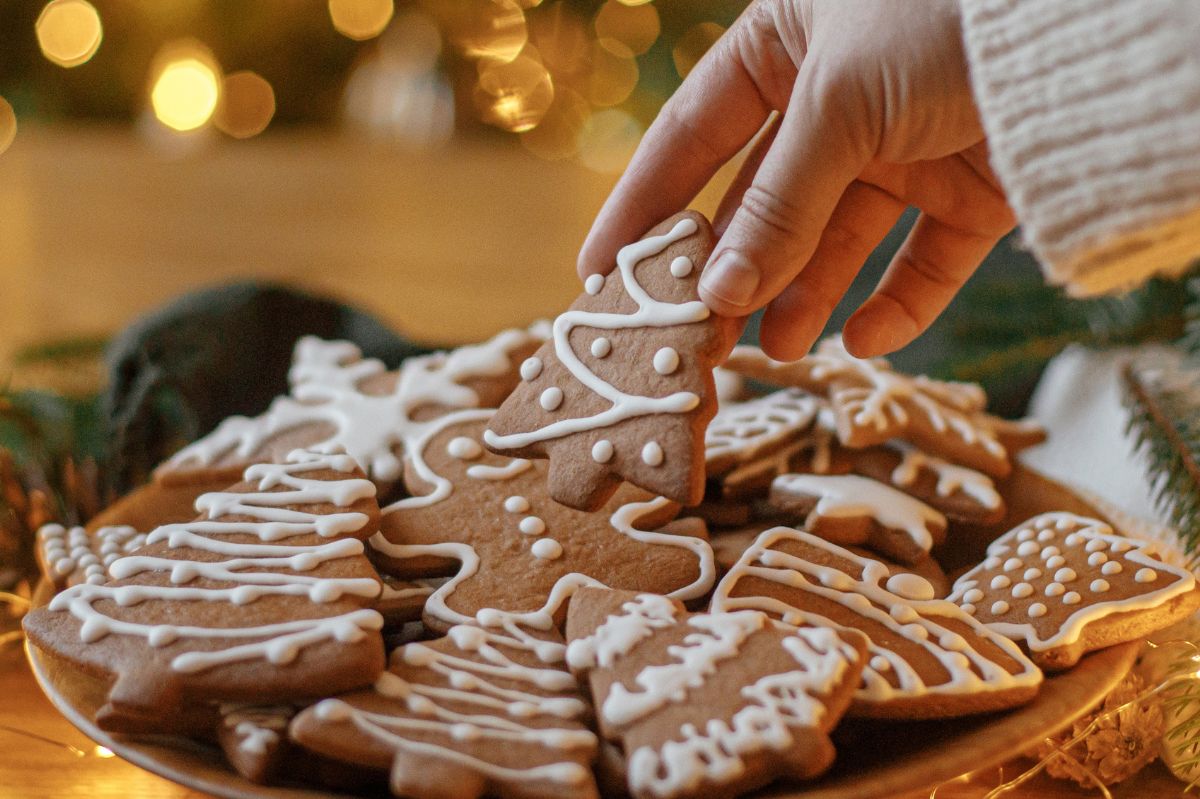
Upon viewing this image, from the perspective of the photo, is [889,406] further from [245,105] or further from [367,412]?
[245,105]

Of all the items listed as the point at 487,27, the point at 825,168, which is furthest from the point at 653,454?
the point at 487,27

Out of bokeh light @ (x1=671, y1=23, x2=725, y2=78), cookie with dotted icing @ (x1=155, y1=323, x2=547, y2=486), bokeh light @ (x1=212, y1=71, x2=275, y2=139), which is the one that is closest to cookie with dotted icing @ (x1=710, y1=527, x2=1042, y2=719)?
cookie with dotted icing @ (x1=155, y1=323, x2=547, y2=486)

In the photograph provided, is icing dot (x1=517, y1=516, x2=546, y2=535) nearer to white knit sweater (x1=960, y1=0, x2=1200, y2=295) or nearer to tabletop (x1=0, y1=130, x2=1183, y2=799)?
white knit sweater (x1=960, y1=0, x2=1200, y2=295)

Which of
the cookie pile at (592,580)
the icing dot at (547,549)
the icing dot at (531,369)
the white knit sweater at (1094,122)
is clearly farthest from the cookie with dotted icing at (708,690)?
the white knit sweater at (1094,122)

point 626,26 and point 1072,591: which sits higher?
point 626,26

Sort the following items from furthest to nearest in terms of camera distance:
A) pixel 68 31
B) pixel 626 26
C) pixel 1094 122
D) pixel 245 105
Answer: pixel 245 105 → pixel 68 31 → pixel 626 26 → pixel 1094 122

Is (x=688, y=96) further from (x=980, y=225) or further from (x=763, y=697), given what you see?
(x=763, y=697)

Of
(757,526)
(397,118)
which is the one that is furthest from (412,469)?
(397,118)
